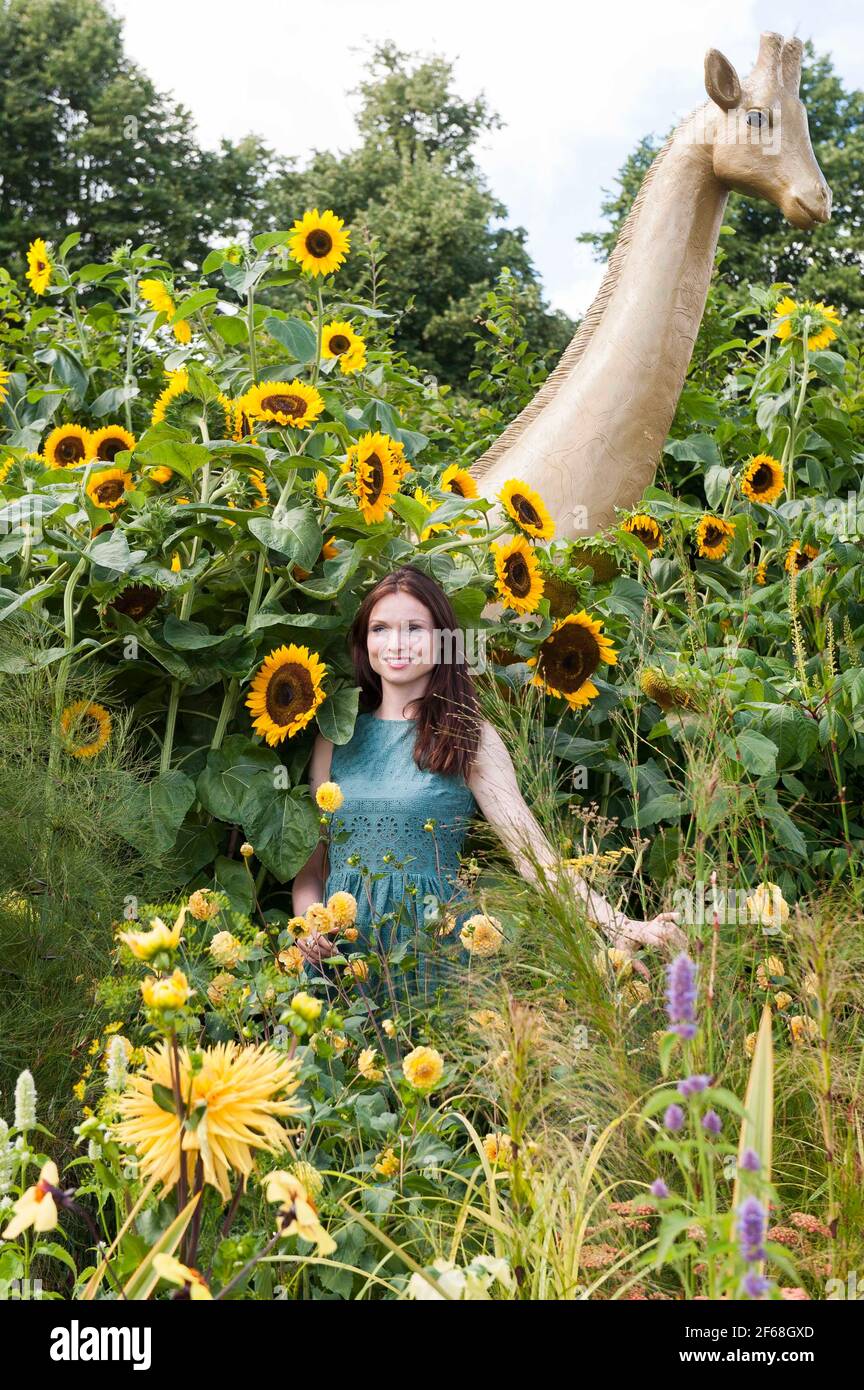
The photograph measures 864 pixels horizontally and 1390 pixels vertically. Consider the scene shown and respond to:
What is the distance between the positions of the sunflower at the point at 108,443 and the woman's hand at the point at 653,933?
2.06m

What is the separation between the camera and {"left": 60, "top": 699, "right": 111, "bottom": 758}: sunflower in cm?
263

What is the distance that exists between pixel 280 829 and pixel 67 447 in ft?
4.55

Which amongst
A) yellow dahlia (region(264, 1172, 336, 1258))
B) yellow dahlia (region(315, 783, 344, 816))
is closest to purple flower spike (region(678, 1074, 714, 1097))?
yellow dahlia (region(264, 1172, 336, 1258))

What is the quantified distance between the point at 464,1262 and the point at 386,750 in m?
1.42

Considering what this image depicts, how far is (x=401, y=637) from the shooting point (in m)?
2.90

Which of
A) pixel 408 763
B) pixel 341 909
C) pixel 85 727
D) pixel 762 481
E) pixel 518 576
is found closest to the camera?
pixel 341 909

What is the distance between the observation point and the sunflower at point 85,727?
8.64ft

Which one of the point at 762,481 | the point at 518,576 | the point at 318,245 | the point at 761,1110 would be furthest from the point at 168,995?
the point at 762,481

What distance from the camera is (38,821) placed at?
7.56ft

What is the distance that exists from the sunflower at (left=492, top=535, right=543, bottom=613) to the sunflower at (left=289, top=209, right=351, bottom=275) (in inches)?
33.8

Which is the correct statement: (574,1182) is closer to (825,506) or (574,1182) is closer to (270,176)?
(825,506)

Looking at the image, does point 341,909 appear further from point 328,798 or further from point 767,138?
point 767,138

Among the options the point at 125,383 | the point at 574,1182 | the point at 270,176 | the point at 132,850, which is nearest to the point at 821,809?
the point at 132,850

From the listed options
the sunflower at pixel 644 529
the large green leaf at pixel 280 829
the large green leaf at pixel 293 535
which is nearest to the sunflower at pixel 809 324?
the sunflower at pixel 644 529
